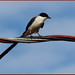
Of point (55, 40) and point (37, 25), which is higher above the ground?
point (55, 40)

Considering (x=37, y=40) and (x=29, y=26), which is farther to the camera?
(x=29, y=26)

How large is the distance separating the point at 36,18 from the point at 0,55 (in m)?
3.30

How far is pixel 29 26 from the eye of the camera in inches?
273

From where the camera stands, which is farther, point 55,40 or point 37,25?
point 37,25

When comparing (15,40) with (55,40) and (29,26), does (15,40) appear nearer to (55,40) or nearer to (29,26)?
(55,40)

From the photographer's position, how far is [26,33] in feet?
21.9

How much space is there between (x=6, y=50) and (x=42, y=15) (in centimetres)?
319

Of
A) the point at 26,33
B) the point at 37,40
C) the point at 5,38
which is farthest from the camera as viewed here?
the point at 26,33

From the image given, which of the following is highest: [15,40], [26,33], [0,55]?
[15,40]

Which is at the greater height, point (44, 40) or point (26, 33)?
point (44, 40)

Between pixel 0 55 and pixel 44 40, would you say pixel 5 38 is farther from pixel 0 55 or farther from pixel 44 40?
pixel 44 40

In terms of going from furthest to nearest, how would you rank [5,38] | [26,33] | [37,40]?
1. [26,33]
2. [37,40]
3. [5,38]

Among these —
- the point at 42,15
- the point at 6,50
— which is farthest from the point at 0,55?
the point at 42,15

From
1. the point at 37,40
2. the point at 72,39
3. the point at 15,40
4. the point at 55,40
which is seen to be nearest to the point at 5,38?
the point at 15,40
